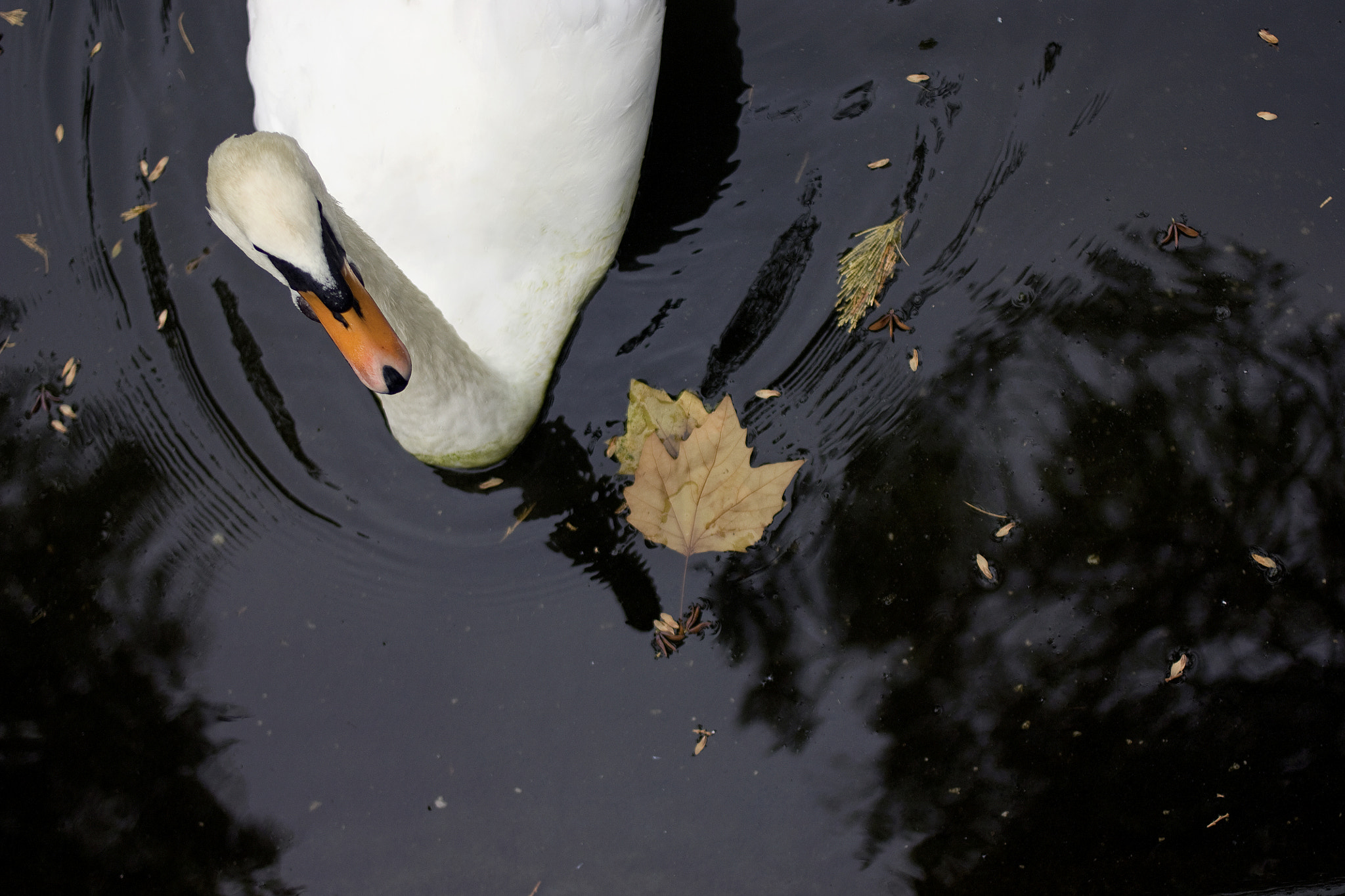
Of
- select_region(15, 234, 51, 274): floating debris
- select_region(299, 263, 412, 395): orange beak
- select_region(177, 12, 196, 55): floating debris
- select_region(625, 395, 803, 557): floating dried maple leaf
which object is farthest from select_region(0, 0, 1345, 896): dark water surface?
select_region(299, 263, 412, 395): orange beak

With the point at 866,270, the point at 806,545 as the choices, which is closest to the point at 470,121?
the point at 866,270

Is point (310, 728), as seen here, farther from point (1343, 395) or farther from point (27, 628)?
point (1343, 395)

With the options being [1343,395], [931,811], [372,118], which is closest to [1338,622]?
[1343,395]

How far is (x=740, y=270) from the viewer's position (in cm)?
293

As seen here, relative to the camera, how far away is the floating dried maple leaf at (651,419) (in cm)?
281

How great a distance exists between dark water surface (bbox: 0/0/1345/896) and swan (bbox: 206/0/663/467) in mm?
451

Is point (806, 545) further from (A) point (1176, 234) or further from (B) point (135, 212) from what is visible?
(B) point (135, 212)

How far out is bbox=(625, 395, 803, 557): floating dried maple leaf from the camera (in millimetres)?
2672

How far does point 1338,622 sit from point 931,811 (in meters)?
1.54

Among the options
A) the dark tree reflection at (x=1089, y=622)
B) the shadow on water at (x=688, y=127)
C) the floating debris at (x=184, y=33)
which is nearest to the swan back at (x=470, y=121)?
the shadow on water at (x=688, y=127)

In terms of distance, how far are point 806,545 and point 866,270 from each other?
100 centimetres

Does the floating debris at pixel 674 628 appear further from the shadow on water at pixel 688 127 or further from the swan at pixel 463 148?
the shadow on water at pixel 688 127

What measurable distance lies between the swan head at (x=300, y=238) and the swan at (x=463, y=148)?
0.28 feet

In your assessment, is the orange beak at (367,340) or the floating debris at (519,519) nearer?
the orange beak at (367,340)
